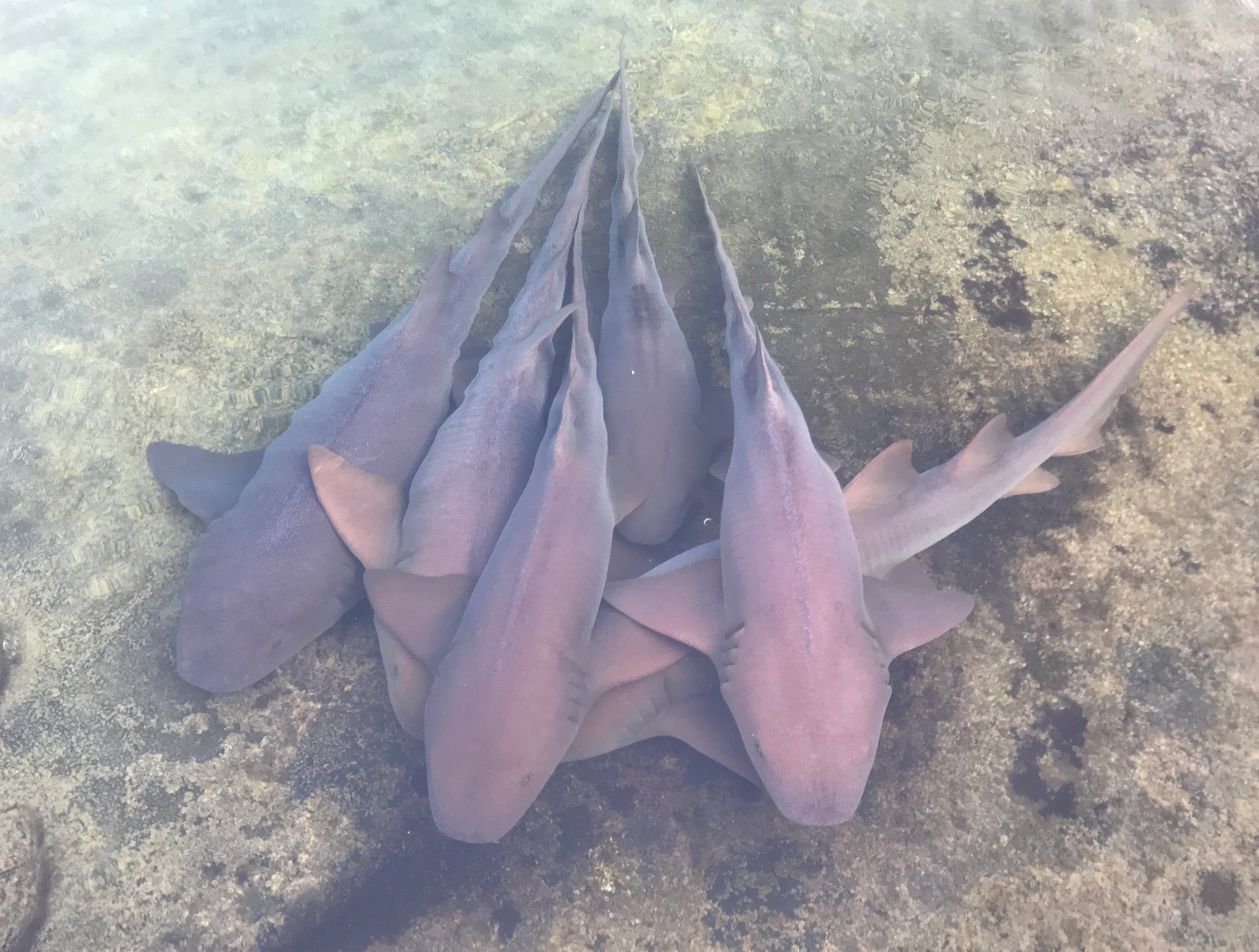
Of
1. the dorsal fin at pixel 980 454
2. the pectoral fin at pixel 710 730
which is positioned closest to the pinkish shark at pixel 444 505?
the pectoral fin at pixel 710 730

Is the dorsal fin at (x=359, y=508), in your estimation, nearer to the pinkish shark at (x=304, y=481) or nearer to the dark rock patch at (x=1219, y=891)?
the pinkish shark at (x=304, y=481)

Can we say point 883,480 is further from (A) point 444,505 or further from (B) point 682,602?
(A) point 444,505

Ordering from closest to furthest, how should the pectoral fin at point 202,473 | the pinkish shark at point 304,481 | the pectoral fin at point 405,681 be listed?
the pectoral fin at point 405,681 < the pinkish shark at point 304,481 < the pectoral fin at point 202,473

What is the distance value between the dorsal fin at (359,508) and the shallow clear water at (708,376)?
0.92ft

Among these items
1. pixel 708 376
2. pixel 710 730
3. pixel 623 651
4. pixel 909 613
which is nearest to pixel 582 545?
pixel 623 651

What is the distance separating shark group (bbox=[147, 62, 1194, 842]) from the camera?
2.20 metres

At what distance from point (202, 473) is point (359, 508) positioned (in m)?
0.79

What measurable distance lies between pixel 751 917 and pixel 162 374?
3.32 m

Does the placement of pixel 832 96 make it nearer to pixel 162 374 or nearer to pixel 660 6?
pixel 660 6

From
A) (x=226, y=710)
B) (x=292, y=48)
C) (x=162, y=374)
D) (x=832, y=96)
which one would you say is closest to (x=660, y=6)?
(x=832, y=96)

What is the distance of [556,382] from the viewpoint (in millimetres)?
3205

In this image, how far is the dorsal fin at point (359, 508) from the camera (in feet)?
8.81

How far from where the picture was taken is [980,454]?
2.69 meters

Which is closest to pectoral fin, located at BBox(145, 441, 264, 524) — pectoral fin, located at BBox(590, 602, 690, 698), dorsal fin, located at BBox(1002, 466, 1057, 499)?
pectoral fin, located at BBox(590, 602, 690, 698)
